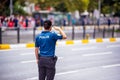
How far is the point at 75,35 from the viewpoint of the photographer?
1234 inches

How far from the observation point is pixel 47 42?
28.8ft

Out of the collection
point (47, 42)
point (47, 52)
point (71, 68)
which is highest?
point (47, 42)

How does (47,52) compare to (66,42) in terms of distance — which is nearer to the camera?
(47,52)

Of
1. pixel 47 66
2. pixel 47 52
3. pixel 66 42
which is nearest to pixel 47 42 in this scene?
pixel 47 52

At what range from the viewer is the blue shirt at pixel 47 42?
8.75 metres

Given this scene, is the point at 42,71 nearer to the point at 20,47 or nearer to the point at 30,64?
the point at 30,64

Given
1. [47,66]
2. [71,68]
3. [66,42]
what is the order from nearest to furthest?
[47,66], [71,68], [66,42]

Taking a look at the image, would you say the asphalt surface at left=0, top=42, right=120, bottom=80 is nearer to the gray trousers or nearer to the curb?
the gray trousers

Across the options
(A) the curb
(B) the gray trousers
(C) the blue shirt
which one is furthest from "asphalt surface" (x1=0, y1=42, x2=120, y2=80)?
(A) the curb

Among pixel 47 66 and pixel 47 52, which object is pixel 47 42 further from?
pixel 47 66

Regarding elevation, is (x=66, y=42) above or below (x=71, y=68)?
below

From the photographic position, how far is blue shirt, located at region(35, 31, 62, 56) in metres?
8.75

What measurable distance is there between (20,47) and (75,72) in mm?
11496

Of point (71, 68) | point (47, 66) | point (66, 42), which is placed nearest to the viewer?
point (47, 66)
